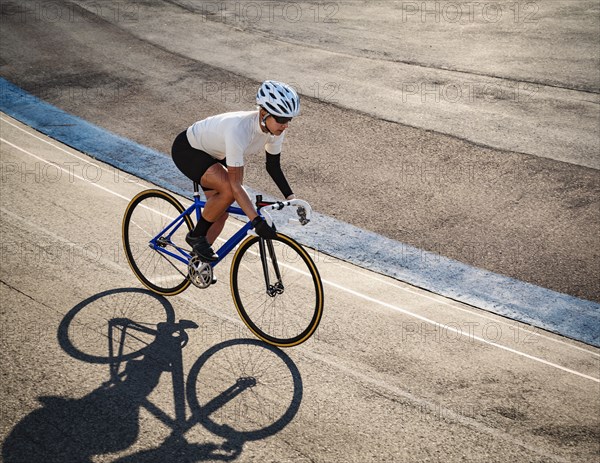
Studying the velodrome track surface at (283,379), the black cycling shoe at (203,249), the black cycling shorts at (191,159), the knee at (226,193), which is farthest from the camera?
the black cycling shoe at (203,249)

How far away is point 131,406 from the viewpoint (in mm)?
5121

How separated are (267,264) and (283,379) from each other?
40.6 inches

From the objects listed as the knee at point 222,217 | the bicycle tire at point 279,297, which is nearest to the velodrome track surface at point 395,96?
the bicycle tire at point 279,297

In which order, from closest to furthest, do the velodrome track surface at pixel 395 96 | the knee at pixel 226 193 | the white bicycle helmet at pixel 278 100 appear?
the white bicycle helmet at pixel 278 100, the knee at pixel 226 193, the velodrome track surface at pixel 395 96

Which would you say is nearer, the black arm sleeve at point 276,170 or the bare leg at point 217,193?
the bare leg at point 217,193

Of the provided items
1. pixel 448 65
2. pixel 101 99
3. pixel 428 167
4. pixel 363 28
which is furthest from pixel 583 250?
pixel 363 28

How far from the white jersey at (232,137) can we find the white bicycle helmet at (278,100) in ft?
0.77

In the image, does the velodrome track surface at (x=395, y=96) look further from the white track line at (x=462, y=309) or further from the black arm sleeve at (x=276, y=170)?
the black arm sleeve at (x=276, y=170)

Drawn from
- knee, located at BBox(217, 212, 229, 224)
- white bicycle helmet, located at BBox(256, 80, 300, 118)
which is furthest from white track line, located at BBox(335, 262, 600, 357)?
white bicycle helmet, located at BBox(256, 80, 300, 118)

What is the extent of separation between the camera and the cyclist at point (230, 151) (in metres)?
5.28

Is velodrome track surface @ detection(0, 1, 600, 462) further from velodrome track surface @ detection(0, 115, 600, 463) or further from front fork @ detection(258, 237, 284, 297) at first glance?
front fork @ detection(258, 237, 284, 297)

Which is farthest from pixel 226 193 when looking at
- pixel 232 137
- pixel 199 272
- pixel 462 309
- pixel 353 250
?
pixel 462 309

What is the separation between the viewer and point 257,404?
5.26 metres

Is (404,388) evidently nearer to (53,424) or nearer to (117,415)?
(117,415)
